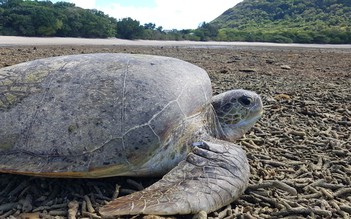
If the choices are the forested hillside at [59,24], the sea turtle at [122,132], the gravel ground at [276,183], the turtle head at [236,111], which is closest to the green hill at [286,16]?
the forested hillside at [59,24]

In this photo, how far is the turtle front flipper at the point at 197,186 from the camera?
2.32m

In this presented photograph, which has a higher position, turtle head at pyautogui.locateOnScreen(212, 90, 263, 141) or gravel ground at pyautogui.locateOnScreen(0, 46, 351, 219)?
turtle head at pyautogui.locateOnScreen(212, 90, 263, 141)

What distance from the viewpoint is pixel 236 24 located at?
8231 cm

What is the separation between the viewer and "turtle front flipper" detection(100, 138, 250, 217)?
2.32m

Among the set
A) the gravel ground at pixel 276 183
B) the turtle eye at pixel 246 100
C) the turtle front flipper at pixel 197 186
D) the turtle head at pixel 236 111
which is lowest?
the gravel ground at pixel 276 183

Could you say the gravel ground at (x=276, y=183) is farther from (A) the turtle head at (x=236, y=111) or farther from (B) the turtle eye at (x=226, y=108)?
(B) the turtle eye at (x=226, y=108)

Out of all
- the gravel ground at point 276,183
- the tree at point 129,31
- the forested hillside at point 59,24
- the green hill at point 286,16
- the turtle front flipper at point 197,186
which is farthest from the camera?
the green hill at point 286,16

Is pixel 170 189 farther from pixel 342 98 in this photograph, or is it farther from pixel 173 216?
pixel 342 98

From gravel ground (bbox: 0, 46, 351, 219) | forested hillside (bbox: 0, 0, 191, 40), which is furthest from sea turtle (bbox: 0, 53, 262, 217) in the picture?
forested hillside (bbox: 0, 0, 191, 40)

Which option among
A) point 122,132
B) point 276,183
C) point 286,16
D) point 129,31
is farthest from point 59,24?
point 286,16

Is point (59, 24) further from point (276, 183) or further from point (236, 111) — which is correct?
point (276, 183)

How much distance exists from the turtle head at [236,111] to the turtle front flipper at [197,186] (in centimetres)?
51

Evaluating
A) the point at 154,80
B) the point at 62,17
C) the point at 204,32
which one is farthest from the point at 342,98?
the point at 204,32

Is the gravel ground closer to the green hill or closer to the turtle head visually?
the turtle head
